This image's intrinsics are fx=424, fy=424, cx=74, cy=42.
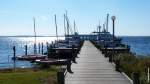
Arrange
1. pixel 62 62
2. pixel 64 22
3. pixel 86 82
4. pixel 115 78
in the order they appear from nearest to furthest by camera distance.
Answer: pixel 86 82
pixel 115 78
pixel 62 62
pixel 64 22

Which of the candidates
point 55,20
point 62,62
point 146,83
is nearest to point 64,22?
point 55,20

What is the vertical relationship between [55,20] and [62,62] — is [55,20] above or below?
above

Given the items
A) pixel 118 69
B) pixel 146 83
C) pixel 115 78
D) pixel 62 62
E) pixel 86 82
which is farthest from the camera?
pixel 62 62

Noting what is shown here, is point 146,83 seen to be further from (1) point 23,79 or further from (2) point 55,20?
(2) point 55,20

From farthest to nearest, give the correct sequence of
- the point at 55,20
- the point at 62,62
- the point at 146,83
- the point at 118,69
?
the point at 55,20 < the point at 62,62 < the point at 118,69 < the point at 146,83

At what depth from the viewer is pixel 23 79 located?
24172 mm

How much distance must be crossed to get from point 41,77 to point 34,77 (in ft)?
1.36

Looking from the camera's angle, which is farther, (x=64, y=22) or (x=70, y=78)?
(x=64, y=22)

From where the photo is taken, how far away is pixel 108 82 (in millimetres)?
22938

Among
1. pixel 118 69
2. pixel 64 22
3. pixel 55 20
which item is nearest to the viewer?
pixel 118 69

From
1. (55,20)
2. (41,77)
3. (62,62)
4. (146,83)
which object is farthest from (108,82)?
(55,20)

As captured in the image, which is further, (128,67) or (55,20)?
(55,20)

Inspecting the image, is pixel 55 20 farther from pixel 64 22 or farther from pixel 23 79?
pixel 23 79

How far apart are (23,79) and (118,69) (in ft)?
25.8
